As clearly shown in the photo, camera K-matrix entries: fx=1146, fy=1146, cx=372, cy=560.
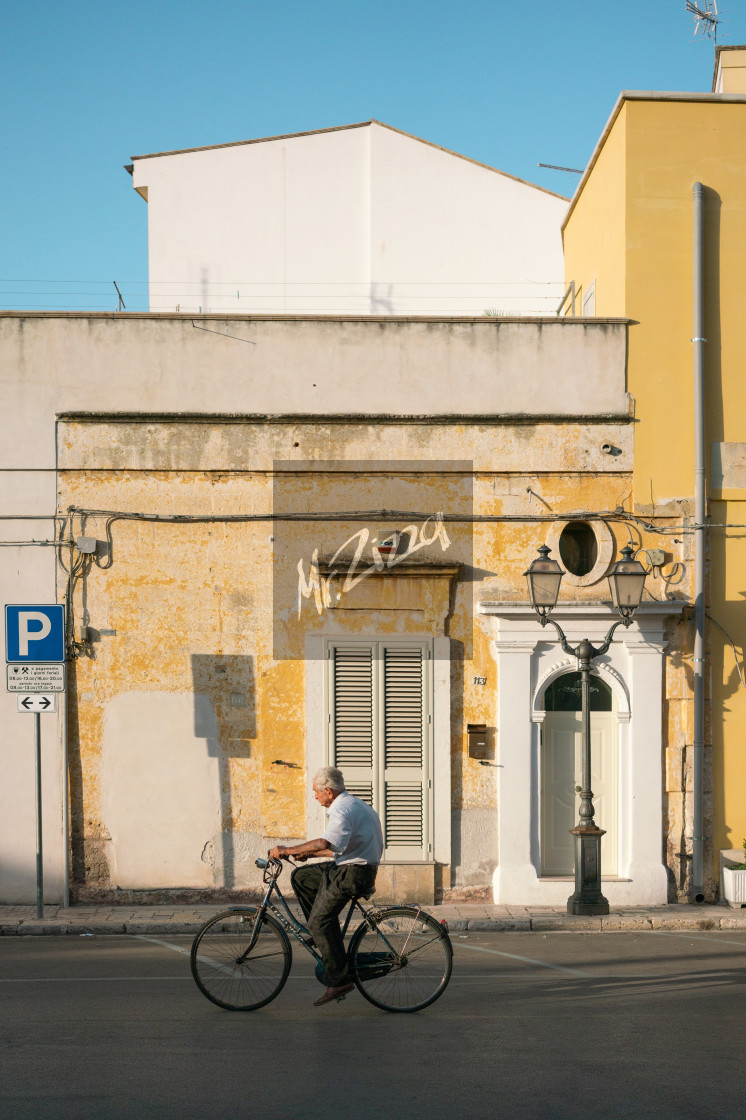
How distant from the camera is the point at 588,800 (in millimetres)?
11531

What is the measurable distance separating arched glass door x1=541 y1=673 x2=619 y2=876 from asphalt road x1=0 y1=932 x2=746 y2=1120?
2.99 m

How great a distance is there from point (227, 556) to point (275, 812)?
9.21ft

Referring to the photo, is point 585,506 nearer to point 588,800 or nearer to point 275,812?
point 588,800

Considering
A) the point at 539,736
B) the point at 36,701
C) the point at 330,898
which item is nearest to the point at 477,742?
the point at 539,736

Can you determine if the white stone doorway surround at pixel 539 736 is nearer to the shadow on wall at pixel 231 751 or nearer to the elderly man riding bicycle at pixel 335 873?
the shadow on wall at pixel 231 751

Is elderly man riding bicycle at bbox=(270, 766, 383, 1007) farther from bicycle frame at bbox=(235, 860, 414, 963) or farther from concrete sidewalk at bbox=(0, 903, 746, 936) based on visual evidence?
concrete sidewalk at bbox=(0, 903, 746, 936)

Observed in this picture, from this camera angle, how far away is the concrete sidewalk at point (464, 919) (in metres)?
11.1

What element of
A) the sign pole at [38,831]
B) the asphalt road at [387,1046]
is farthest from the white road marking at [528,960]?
the sign pole at [38,831]

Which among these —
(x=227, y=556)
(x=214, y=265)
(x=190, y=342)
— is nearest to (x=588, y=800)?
(x=227, y=556)

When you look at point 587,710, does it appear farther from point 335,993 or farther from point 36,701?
point 36,701

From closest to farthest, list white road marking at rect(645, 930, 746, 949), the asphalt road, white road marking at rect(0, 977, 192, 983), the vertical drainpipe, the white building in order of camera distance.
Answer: the asphalt road, white road marking at rect(0, 977, 192, 983), white road marking at rect(645, 930, 746, 949), the vertical drainpipe, the white building

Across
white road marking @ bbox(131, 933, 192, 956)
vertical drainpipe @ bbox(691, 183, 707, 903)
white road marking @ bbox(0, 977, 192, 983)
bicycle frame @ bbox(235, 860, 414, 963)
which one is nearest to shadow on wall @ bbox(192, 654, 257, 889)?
white road marking @ bbox(131, 933, 192, 956)

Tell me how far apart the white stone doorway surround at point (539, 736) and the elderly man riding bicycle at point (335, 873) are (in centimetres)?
481

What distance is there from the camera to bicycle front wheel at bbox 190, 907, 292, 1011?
7598mm
